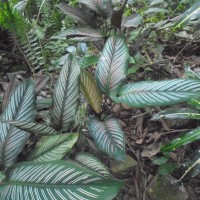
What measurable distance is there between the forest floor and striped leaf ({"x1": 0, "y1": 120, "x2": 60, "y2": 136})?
13.7 inches

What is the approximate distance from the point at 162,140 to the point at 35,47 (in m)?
0.97

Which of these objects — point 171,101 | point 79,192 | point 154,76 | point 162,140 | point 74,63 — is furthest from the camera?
point 154,76

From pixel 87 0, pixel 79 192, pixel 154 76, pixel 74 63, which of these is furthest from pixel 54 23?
pixel 79 192

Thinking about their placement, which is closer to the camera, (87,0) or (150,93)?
(150,93)

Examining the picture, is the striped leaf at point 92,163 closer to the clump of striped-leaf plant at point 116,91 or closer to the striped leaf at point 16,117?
the clump of striped-leaf plant at point 116,91

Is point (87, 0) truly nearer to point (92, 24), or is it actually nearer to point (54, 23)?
point (92, 24)

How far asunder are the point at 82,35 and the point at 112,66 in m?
0.45

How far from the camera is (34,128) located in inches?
48.4

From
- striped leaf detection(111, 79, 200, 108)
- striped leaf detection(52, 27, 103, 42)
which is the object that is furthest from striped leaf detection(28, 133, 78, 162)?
striped leaf detection(52, 27, 103, 42)

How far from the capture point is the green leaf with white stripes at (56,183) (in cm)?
92

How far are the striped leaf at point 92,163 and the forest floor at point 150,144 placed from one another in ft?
0.75

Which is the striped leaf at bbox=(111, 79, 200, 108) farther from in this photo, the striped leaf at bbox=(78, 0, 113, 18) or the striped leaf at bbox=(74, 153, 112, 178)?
the striped leaf at bbox=(78, 0, 113, 18)

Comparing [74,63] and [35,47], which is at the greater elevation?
[74,63]

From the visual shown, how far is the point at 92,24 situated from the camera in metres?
1.93
